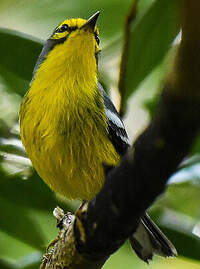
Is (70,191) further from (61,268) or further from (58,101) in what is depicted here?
(61,268)

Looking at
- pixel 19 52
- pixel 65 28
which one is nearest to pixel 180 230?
pixel 65 28

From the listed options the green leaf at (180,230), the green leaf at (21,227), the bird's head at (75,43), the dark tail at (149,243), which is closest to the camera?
the dark tail at (149,243)

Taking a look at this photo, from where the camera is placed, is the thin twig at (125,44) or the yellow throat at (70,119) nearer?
the thin twig at (125,44)

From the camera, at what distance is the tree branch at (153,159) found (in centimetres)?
120

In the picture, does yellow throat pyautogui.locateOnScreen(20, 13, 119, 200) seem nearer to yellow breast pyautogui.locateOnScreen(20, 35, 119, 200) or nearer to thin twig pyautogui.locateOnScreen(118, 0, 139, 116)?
yellow breast pyautogui.locateOnScreen(20, 35, 119, 200)

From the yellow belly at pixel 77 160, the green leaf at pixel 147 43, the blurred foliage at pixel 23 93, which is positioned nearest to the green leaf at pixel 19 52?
the blurred foliage at pixel 23 93

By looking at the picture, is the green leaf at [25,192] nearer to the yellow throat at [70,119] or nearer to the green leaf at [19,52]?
the yellow throat at [70,119]

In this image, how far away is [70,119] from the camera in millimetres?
3002

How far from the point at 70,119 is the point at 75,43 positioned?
0.61 meters

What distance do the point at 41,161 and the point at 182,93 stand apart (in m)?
1.92

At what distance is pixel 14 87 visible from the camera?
403 centimetres

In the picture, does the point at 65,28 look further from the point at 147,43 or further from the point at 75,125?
the point at 75,125

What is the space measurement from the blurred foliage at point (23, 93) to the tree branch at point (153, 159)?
168 centimetres

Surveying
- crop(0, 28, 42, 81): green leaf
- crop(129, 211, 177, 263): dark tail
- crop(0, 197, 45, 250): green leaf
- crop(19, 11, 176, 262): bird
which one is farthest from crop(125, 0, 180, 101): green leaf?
crop(0, 197, 45, 250): green leaf
